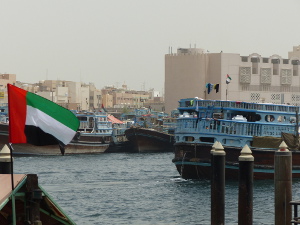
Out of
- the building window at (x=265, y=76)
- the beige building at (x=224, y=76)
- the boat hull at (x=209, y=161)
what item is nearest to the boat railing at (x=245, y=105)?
the boat hull at (x=209, y=161)

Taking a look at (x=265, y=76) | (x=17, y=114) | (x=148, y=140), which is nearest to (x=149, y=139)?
(x=148, y=140)

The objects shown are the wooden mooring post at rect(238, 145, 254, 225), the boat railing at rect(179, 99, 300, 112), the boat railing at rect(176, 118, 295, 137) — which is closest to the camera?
the wooden mooring post at rect(238, 145, 254, 225)

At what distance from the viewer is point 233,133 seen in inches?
1774

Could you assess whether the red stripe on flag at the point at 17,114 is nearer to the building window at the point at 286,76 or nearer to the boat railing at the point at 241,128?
the boat railing at the point at 241,128

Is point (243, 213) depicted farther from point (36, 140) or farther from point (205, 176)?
point (205, 176)

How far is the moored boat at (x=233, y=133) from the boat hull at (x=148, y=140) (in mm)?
45239

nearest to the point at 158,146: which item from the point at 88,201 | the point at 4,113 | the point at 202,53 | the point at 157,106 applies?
the point at 4,113

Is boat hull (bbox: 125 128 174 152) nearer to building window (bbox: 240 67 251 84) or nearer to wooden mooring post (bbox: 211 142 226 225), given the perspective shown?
building window (bbox: 240 67 251 84)

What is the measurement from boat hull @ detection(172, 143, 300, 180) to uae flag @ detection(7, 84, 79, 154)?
94.7 feet

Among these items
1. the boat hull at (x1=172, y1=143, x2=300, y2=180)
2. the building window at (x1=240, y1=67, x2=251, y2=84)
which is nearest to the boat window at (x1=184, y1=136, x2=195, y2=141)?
the boat hull at (x1=172, y1=143, x2=300, y2=180)

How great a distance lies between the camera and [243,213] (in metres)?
23.3

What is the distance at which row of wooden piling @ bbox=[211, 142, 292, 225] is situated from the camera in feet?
71.3

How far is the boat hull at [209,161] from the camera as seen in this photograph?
4391 centimetres

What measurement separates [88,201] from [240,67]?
10321 cm
